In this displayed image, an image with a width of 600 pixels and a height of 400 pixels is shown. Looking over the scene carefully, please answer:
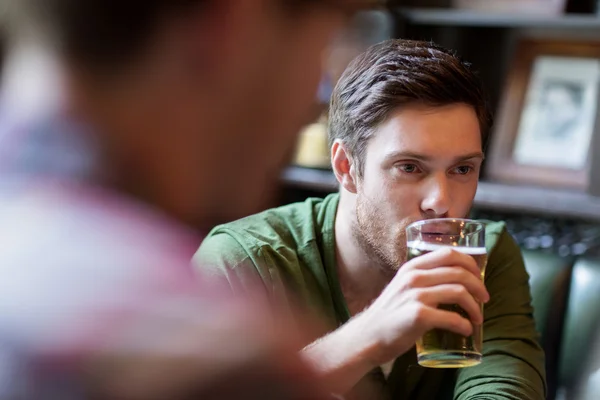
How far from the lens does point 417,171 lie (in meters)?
1.51

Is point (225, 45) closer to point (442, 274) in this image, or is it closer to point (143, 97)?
point (143, 97)

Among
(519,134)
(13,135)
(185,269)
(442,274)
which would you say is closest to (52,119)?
→ (13,135)

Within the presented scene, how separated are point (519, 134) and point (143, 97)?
2.55 m

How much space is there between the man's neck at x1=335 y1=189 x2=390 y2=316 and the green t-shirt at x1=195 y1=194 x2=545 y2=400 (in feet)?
0.10

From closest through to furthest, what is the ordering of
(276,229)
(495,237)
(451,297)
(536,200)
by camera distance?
(451,297) → (276,229) → (495,237) → (536,200)

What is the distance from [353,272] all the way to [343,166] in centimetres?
21

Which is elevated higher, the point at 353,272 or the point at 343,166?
the point at 343,166

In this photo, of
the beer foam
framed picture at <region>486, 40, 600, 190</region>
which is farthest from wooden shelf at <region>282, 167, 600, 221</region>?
the beer foam

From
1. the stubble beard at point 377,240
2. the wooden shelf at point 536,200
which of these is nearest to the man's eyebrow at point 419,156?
the stubble beard at point 377,240

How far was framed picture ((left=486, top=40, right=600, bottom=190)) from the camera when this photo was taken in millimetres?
2848

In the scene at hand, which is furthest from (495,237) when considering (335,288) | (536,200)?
(536,200)

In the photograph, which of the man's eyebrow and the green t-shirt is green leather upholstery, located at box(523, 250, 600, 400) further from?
the man's eyebrow

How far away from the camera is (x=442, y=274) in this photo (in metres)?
1.12

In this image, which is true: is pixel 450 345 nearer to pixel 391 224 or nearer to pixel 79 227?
pixel 391 224
